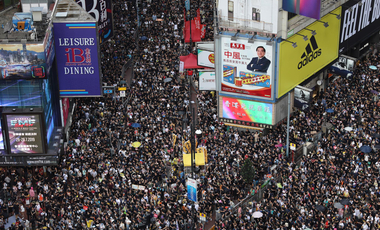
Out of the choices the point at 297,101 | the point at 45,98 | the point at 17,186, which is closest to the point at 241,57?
the point at 297,101

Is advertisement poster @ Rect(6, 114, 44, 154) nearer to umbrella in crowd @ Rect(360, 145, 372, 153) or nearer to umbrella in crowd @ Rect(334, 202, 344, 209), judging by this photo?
umbrella in crowd @ Rect(334, 202, 344, 209)

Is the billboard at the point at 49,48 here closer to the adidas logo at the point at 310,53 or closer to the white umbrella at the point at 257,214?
the white umbrella at the point at 257,214

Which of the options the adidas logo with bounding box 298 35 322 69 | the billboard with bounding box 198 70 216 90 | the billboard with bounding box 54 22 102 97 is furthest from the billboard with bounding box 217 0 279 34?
the billboard with bounding box 54 22 102 97

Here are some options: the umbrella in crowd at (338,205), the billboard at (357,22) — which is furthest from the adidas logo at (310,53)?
the umbrella in crowd at (338,205)

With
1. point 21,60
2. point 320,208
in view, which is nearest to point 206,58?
point 21,60

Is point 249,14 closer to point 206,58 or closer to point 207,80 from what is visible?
point 207,80

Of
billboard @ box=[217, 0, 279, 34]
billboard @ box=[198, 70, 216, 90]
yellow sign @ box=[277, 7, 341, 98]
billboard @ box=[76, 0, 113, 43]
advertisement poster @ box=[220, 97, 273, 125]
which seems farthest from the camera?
billboard @ box=[76, 0, 113, 43]
